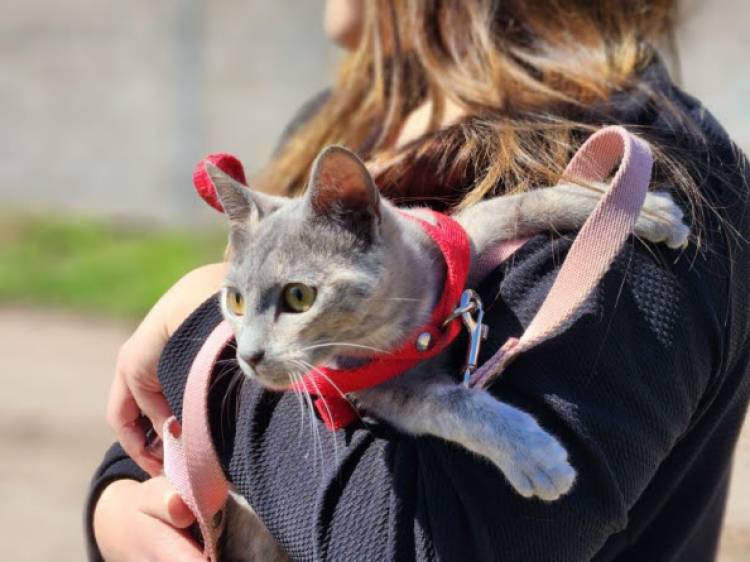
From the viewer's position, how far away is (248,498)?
990 mm

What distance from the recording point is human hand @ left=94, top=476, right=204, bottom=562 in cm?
108

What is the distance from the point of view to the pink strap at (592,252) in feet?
3.01

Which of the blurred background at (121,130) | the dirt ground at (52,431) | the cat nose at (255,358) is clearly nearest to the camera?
the cat nose at (255,358)

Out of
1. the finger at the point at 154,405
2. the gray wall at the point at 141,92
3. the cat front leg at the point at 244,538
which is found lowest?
the gray wall at the point at 141,92

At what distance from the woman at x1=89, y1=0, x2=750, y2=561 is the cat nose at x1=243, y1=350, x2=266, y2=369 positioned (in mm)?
49

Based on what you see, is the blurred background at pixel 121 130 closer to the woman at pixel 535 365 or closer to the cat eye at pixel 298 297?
the woman at pixel 535 365

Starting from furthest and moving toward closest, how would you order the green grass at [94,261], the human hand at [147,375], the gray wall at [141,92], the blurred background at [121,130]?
the gray wall at [141,92] → the blurred background at [121,130] → the green grass at [94,261] → the human hand at [147,375]

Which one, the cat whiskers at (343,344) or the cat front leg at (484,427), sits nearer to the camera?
the cat front leg at (484,427)

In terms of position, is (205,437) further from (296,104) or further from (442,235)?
(296,104)

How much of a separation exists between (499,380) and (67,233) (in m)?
4.54

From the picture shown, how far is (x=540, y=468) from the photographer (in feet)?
2.93

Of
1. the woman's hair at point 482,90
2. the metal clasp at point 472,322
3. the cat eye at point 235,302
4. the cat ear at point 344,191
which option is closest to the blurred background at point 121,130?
the woman's hair at point 482,90

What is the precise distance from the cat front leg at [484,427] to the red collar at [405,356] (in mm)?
21

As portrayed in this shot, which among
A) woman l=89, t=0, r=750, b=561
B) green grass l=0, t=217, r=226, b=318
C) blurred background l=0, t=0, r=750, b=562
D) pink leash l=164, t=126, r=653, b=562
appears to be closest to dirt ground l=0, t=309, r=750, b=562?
blurred background l=0, t=0, r=750, b=562
